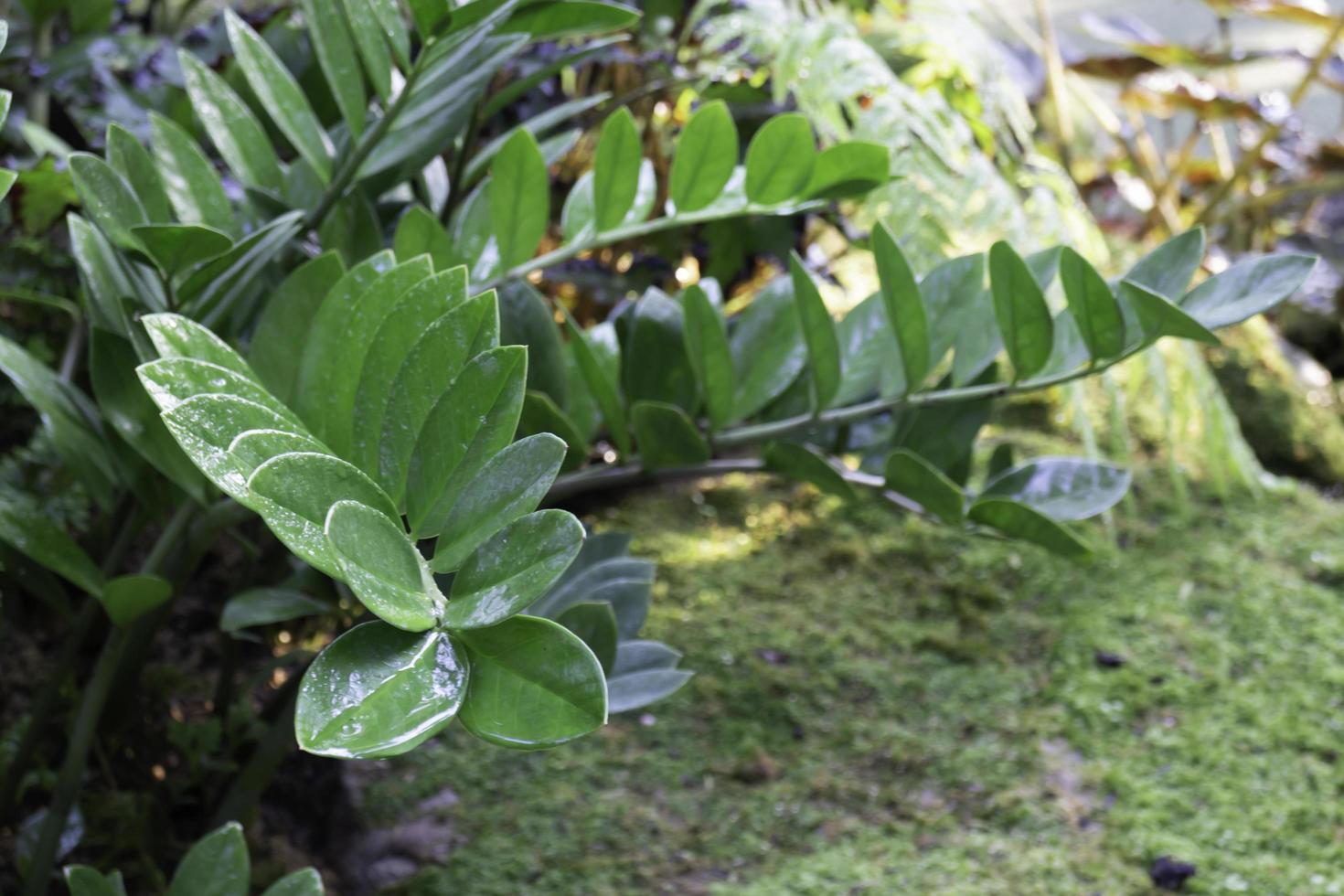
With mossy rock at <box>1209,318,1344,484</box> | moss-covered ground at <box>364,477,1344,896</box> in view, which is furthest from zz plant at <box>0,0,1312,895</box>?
mossy rock at <box>1209,318,1344,484</box>

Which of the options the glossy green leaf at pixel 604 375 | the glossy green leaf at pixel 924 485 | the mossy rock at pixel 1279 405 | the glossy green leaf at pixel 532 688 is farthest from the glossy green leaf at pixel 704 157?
the mossy rock at pixel 1279 405

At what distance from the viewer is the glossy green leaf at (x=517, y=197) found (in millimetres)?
721

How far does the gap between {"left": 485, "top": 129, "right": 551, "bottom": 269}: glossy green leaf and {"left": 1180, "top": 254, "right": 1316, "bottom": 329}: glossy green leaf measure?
0.42 meters

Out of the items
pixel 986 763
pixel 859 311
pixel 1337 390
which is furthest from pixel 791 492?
pixel 1337 390

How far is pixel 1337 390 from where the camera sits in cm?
191

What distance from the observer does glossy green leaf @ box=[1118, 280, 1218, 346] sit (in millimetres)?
581

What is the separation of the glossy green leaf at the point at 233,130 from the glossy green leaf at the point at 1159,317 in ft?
1.84

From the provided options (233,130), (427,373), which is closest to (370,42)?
(233,130)

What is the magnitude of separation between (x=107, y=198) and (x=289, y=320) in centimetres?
11

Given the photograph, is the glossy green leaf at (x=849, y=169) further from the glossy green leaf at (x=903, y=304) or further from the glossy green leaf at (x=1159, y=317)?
the glossy green leaf at (x=1159, y=317)

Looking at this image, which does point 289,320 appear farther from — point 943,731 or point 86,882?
point 943,731

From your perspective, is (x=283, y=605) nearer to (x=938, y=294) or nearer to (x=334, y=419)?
(x=334, y=419)

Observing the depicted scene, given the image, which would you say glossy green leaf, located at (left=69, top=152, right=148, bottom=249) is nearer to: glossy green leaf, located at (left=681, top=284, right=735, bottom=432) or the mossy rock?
glossy green leaf, located at (left=681, top=284, right=735, bottom=432)

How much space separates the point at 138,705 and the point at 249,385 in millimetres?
610
